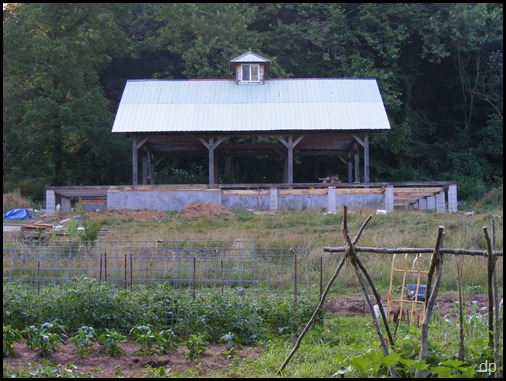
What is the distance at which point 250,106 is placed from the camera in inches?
1232

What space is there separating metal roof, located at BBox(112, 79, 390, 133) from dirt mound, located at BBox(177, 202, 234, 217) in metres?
4.63

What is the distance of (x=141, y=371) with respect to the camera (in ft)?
25.4

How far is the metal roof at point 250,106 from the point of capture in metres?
29.6

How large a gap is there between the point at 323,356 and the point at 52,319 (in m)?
3.58

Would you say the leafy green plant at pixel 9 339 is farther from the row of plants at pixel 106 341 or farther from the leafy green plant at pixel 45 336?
the leafy green plant at pixel 45 336

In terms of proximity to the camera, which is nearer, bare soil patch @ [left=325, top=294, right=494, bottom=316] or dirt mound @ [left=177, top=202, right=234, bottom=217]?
bare soil patch @ [left=325, top=294, right=494, bottom=316]

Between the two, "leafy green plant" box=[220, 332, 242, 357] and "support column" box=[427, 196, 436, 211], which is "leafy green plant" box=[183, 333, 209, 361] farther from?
"support column" box=[427, 196, 436, 211]

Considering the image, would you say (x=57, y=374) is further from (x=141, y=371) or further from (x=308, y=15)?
(x=308, y=15)

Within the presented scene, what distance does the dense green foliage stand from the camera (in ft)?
111

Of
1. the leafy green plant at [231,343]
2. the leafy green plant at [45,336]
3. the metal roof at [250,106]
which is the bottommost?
the leafy green plant at [231,343]

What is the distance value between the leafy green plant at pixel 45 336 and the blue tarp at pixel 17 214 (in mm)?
18795

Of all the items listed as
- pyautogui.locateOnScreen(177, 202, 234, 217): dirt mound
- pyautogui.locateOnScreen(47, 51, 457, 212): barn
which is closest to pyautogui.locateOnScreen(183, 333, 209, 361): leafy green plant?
pyautogui.locateOnScreen(177, 202, 234, 217): dirt mound

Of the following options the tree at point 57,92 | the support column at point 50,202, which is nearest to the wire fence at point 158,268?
the support column at point 50,202

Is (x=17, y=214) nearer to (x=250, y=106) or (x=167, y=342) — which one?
(x=250, y=106)
